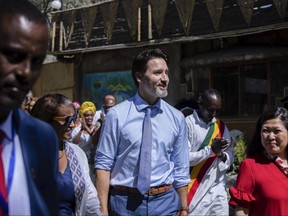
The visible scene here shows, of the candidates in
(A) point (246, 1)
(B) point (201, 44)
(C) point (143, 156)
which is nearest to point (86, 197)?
(C) point (143, 156)

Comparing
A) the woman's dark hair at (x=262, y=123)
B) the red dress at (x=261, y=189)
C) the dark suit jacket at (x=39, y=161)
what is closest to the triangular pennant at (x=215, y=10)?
the woman's dark hair at (x=262, y=123)

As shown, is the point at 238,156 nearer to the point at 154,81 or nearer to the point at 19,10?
the point at 154,81

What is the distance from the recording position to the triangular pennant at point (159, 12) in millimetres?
13086

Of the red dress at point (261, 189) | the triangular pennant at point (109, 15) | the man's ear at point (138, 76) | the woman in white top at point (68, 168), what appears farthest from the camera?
the triangular pennant at point (109, 15)

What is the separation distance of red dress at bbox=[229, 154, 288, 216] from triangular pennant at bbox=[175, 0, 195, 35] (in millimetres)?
8691

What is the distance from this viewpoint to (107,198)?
4.45m

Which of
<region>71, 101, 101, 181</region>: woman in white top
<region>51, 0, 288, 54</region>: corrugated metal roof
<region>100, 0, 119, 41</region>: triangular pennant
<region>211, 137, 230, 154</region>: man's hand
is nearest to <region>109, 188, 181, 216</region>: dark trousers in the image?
<region>211, 137, 230, 154</region>: man's hand

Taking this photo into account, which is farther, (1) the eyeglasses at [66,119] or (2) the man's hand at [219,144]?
(2) the man's hand at [219,144]

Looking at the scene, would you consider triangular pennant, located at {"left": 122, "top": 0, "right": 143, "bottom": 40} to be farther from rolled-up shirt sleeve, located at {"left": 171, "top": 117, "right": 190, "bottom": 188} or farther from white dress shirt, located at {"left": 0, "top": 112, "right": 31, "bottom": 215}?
white dress shirt, located at {"left": 0, "top": 112, "right": 31, "bottom": 215}

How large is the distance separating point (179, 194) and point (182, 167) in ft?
0.74

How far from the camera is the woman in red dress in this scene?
391 cm

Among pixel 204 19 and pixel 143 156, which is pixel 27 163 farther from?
pixel 204 19

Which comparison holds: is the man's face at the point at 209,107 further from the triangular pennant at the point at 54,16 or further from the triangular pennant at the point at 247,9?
the triangular pennant at the point at 54,16

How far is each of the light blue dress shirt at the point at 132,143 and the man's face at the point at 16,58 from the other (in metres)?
2.76
